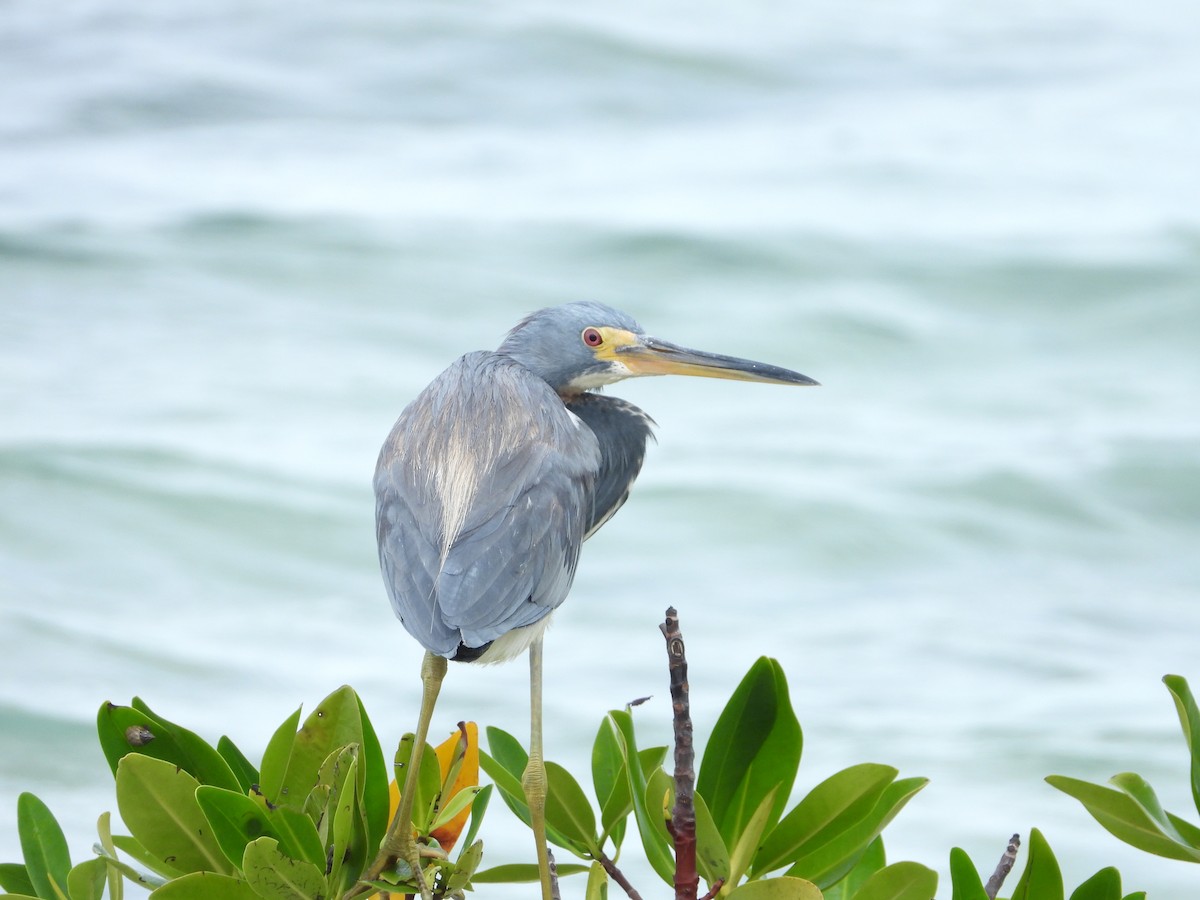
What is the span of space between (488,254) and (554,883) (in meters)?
8.76

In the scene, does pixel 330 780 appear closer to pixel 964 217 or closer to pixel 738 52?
pixel 964 217

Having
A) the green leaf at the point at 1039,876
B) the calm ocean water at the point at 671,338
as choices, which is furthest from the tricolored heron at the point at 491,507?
the calm ocean water at the point at 671,338

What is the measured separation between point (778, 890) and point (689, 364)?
1.28 m

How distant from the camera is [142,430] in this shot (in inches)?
342

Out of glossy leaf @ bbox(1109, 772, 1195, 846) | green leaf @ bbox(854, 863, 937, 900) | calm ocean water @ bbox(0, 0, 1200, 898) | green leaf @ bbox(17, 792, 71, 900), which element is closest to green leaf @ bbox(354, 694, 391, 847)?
green leaf @ bbox(17, 792, 71, 900)

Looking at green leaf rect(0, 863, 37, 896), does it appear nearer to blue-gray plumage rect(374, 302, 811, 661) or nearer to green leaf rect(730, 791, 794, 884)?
blue-gray plumage rect(374, 302, 811, 661)

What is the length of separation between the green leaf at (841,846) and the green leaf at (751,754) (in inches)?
2.4

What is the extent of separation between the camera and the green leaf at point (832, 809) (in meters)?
1.91

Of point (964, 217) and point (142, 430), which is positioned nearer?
point (142, 430)

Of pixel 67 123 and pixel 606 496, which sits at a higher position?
pixel 67 123

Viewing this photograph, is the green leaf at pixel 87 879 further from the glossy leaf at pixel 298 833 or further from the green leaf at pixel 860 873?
the green leaf at pixel 860 873

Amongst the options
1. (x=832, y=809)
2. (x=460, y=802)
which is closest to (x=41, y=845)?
(x=460, y=802)

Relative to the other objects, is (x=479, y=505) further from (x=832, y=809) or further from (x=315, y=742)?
(x=832, y=809)

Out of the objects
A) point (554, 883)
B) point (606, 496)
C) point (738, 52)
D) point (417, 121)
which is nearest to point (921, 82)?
point (738, 52)
